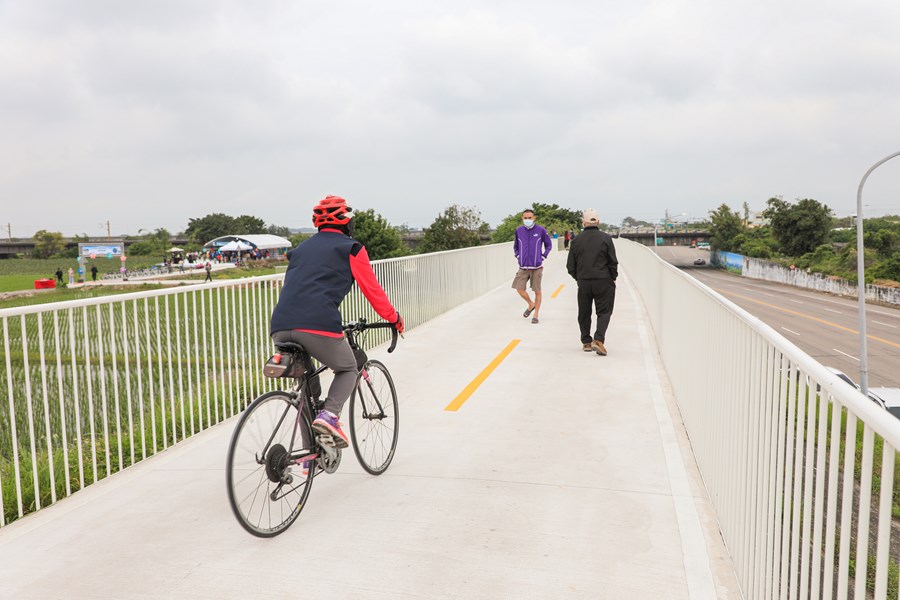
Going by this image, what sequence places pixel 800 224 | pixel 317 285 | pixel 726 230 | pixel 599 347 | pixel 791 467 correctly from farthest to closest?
pixel 726 230, pixel 800 224, pixel 599 347, pixel 317 285, pixel 791 467

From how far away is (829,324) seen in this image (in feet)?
233

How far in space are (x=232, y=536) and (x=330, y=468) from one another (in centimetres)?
68

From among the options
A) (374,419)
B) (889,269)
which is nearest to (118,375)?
(374,419)

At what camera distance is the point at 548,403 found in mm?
7348

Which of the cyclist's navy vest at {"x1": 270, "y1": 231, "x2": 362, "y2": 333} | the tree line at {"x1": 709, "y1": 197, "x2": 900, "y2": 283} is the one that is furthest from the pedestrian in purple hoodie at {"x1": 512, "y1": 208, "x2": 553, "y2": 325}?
the tree line at {"x1": 709, "y1": 197, "x2": 900, "y2": 283}

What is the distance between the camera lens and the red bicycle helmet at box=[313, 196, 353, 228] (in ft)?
14.3

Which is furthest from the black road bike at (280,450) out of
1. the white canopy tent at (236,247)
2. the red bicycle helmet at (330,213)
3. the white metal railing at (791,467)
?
the white canopy tent at (236,247)

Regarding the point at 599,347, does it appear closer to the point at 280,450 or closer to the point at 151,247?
the point at 280,450

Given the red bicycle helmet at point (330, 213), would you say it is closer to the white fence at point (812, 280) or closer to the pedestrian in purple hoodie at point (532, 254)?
the pedestrian in purple hoodie at point (532, 254)

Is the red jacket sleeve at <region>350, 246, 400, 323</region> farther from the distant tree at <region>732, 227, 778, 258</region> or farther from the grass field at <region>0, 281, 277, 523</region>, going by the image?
the distant tree at <region>732, 227, 778, 258</region>

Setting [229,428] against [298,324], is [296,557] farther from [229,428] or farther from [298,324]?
[229,428]

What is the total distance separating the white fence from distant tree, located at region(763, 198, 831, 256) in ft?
16.3

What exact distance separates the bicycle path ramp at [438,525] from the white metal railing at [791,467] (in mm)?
452

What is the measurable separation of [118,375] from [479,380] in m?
4.18
